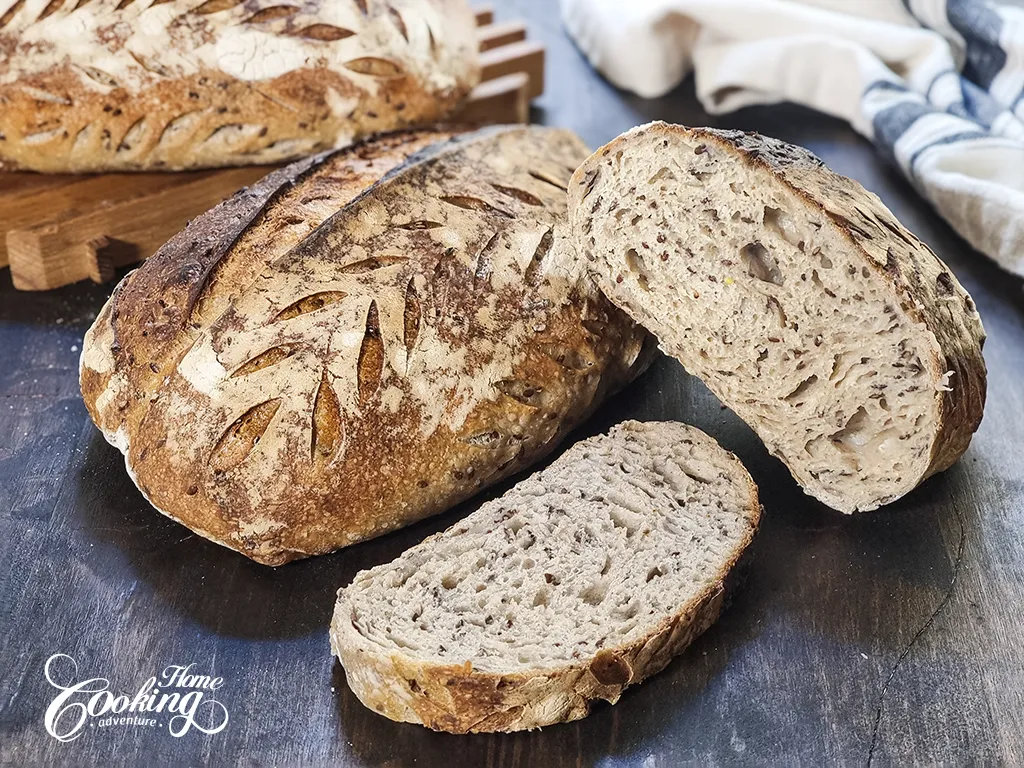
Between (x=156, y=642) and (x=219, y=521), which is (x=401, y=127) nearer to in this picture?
(x=219, y=521)

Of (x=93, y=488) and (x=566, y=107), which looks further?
(x=566, y=107)

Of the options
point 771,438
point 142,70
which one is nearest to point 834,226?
point 771,438

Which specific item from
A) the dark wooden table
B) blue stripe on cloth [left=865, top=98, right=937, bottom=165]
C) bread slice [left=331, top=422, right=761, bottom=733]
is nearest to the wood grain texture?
the dark wooden table

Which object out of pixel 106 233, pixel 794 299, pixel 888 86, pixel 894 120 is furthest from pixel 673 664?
pixel 888 86

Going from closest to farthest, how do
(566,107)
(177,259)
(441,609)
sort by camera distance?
(441,609) → (177,259) → (566,107)

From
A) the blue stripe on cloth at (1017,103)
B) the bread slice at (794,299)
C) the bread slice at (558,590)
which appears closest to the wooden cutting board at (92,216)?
the bread slice at (794,299)
